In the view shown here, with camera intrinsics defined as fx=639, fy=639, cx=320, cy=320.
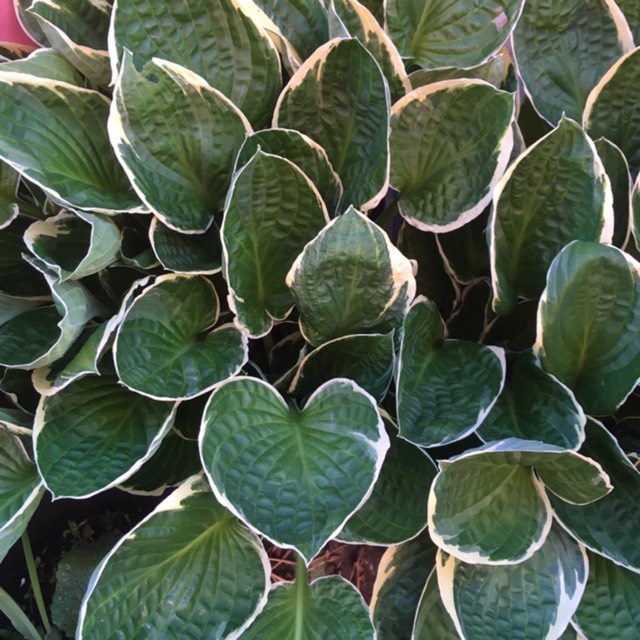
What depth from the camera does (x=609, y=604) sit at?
69 cm

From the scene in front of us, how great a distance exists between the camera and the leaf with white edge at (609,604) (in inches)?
26.4

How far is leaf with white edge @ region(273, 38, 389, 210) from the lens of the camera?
2.11 feet

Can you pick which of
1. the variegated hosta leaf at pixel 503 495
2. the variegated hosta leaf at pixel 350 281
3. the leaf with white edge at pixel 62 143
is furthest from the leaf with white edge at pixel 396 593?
the leaf with white edge at pixel 62 143

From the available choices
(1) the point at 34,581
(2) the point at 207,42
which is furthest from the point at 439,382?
(1) the point at 34,581

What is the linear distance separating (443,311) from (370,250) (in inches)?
13.8

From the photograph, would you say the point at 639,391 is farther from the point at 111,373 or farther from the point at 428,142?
the point at 111,373

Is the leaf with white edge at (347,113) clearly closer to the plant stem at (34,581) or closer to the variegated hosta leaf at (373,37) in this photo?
the variegated hosta leaf at (373,37)

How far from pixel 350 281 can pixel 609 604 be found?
45cm

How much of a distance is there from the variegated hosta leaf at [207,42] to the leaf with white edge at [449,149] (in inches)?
6.2

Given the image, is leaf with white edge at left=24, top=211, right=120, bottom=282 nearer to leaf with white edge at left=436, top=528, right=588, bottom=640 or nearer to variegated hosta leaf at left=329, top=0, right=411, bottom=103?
variegated hosta leaf at left=329, top=0, right=411, bottom=103

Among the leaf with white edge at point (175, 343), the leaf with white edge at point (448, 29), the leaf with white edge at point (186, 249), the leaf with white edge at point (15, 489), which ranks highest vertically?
the leaf with white edge at point (448, 29)

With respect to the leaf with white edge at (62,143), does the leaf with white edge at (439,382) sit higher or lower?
lower

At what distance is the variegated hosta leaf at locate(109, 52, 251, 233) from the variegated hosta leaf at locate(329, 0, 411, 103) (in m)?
0.16

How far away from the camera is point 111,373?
2.30ft
